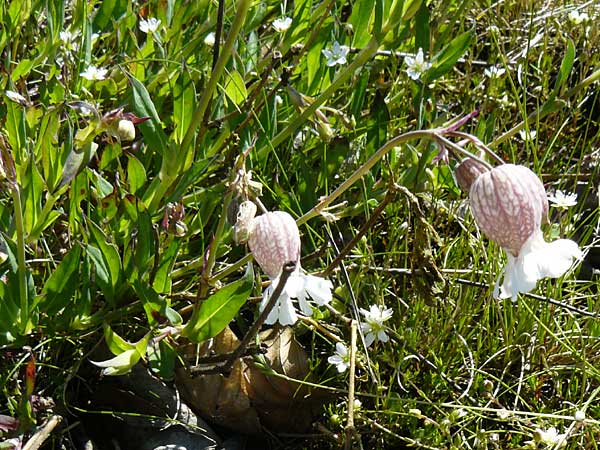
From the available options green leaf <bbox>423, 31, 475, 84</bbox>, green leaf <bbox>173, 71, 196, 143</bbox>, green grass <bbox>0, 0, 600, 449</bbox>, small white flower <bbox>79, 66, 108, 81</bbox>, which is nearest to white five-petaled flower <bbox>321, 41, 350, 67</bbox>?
green grass <bbox>0, 0, 600, 449</bbox>

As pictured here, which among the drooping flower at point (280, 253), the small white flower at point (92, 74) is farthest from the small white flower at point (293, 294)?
the small white flower at point (92, 74)

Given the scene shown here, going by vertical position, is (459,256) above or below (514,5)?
below

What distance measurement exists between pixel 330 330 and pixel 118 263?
0.50m

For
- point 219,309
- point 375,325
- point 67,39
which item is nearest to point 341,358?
point 375,325

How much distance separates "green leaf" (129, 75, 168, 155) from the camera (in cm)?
167

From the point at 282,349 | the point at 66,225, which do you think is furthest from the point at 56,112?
the point at 282,349

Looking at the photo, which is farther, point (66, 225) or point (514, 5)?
point (514, 5)

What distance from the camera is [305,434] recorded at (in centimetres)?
179

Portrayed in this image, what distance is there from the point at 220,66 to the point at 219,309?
44 cm

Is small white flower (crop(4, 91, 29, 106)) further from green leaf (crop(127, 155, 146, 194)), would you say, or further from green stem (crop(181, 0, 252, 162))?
green stem (crop(181, 0, 252, 162))

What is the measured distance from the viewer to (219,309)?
1556 mm

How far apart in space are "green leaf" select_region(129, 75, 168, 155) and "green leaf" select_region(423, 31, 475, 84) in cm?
69

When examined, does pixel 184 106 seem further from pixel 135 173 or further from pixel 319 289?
pixel 319 289

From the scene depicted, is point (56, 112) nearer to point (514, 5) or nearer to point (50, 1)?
point (50, 1)
